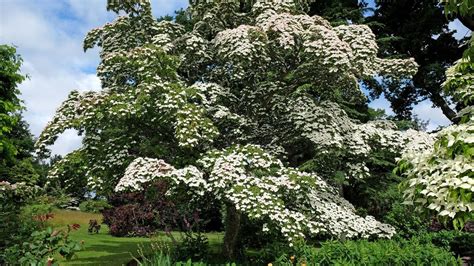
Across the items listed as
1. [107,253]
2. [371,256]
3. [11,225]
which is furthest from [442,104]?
[11,225]

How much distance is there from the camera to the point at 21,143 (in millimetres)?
35719

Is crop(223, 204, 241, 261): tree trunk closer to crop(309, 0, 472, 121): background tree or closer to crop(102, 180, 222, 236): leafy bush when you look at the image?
crop(102, 180, 222, 236): leafy bush

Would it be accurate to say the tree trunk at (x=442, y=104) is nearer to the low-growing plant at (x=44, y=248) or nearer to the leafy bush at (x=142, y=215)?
the leafy bush at (x=142, y=215)

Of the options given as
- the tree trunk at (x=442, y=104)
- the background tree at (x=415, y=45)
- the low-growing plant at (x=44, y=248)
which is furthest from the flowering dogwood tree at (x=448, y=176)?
the tree trunk at (x=442, y=104)

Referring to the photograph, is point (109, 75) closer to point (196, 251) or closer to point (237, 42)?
point (237, 42)

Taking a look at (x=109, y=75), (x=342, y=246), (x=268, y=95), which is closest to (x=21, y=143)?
(x=109, y=75)

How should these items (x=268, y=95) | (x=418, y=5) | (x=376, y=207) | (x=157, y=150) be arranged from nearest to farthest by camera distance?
(x=157, y=150) → (x=268, y=95) → (x=376, y=207) → (x=418, y=5)

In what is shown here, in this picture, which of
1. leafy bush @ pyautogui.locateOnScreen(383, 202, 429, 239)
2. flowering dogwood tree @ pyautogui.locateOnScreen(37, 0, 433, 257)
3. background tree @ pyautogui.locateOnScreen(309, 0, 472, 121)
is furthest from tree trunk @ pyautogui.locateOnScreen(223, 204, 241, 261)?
background tree @ pyautogui.locateOnScreen(309, 0, 472, 121)

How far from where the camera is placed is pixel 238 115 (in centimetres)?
984

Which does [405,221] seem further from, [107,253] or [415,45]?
[415,45]

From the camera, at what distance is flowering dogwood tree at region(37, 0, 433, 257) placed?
7.85m

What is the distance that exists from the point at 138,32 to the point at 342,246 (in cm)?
690

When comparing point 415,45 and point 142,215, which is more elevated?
point 415,45

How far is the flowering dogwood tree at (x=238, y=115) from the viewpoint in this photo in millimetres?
7848
